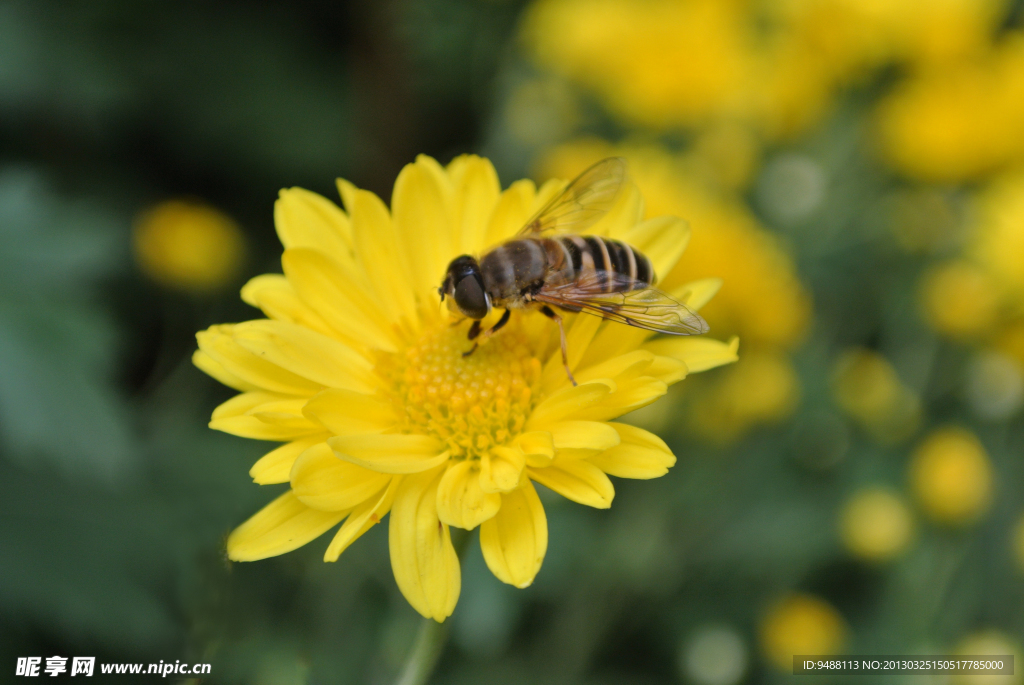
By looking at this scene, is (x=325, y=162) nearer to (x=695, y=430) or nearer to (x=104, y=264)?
(x=104, y=264)

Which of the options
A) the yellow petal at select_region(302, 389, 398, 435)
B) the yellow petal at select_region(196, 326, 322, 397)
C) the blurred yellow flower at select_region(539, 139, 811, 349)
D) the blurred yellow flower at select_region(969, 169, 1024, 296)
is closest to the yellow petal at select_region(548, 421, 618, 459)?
the yellow petal at select_region(302, 389, 398, 435)

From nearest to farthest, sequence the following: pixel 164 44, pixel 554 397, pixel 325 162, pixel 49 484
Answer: pixel 554 397 < pixel 49 484 < pixel 164 44 < pixel 325 162

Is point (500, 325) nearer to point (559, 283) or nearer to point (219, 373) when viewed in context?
point (559, 283)

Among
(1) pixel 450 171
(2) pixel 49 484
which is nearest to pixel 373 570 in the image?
(2) pixel 49 484

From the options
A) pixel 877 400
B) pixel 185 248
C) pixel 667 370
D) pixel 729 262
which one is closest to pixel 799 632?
Answer: pixel 877 400

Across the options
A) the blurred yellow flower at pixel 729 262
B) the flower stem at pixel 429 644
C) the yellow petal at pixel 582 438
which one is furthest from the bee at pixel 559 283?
the blurred yellow flower at pixel 729 262

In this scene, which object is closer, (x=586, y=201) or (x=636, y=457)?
(x=636, y=457)
